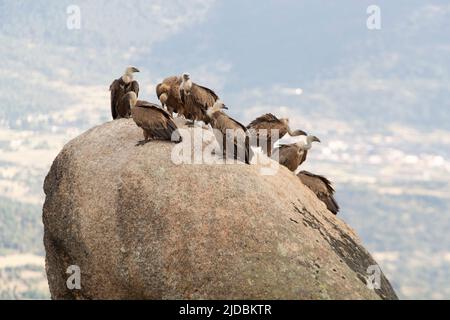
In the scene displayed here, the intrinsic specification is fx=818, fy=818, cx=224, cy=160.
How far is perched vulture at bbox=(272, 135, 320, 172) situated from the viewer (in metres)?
24.2

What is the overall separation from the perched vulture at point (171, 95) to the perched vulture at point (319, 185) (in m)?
5.67

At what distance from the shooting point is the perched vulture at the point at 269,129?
81.0 feet

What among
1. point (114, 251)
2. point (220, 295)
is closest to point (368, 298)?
point (220, 295)

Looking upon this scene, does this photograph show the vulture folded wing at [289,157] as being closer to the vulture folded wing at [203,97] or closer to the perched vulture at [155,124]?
the vulture folded wing at [203,97]

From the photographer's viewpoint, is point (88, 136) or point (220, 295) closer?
point (220, 295)

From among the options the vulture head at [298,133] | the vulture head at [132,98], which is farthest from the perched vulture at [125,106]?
the vulture head at [298,133]

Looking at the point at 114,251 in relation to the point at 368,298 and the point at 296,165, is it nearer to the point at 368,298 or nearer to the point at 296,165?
the point at 368,298

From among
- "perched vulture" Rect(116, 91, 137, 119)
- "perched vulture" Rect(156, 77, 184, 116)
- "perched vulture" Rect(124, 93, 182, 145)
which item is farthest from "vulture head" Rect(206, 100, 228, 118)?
"perched vulture" Rect(156, 77, 184, 116)

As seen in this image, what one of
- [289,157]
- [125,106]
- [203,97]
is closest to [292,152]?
[289,157]

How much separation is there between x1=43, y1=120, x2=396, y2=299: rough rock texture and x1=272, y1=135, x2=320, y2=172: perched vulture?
3050mm

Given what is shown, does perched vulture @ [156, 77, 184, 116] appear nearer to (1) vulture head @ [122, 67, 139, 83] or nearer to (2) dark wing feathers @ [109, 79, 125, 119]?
(1) vulture head @ [122, 67, 139, 83]

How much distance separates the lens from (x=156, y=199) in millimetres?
18938
